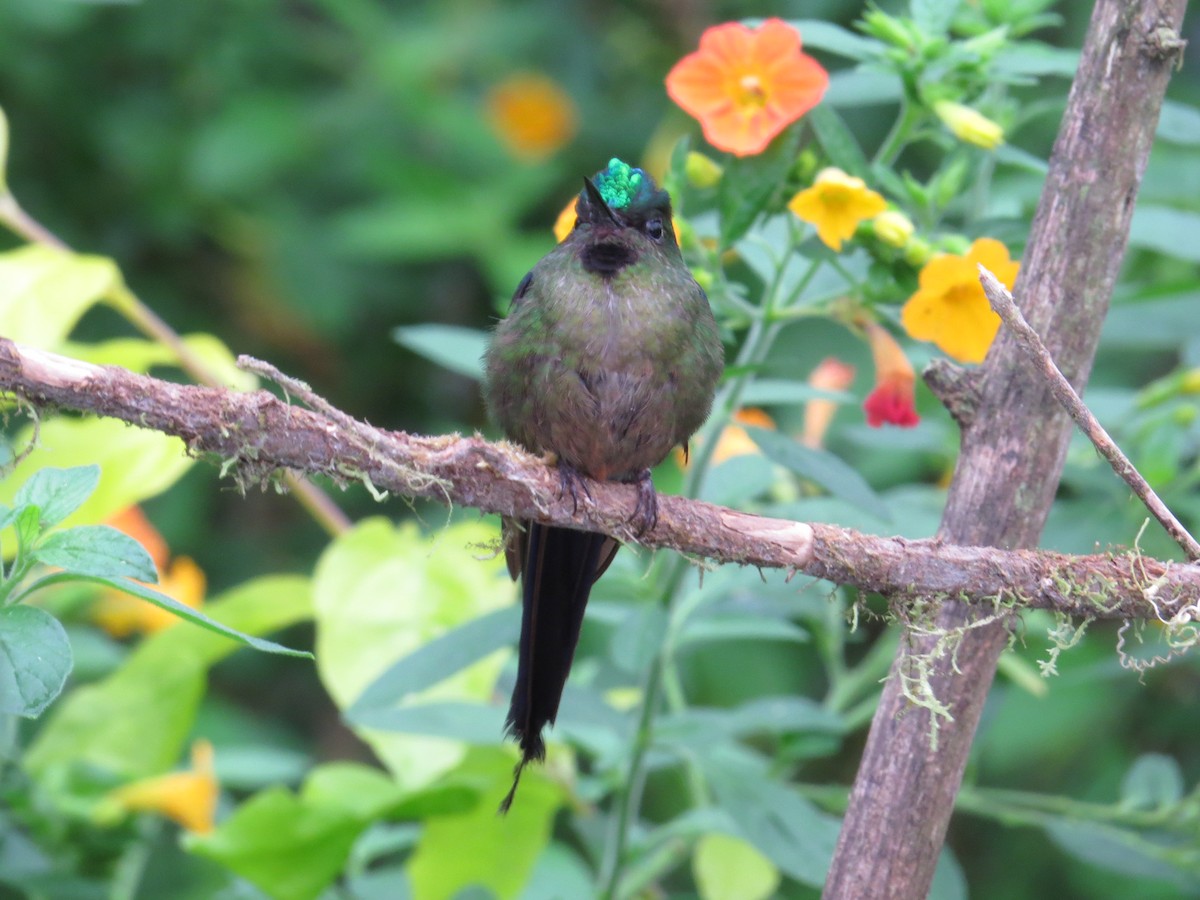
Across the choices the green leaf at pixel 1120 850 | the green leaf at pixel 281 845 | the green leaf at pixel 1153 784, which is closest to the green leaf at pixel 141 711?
the green leaf at pixel 281 845

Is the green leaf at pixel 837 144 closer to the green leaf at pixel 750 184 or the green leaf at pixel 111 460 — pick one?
the green leaf at pixel 750 184

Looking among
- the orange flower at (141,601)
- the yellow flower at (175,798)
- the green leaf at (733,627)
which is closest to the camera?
the yellow flower at (175,798)

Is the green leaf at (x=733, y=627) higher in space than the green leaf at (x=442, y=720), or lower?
higher

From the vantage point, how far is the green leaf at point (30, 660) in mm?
1281

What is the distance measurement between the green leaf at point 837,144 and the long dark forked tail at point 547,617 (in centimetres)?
69

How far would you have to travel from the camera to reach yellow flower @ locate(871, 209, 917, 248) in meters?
1.95

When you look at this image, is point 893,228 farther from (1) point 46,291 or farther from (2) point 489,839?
(1) point 46,291

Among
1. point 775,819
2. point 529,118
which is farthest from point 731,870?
point 529,118

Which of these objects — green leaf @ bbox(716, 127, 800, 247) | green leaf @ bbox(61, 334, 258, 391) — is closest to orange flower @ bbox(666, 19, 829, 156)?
green leaf @ bbox(716, 127, 800, 247)

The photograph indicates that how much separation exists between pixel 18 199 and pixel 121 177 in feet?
1.30

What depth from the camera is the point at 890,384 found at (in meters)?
2.12

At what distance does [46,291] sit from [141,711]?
0.76m

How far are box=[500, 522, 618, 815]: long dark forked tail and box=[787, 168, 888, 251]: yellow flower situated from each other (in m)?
0.59

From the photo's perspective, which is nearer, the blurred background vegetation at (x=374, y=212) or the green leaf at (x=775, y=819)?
the green leaf at (x=775, y=819)
